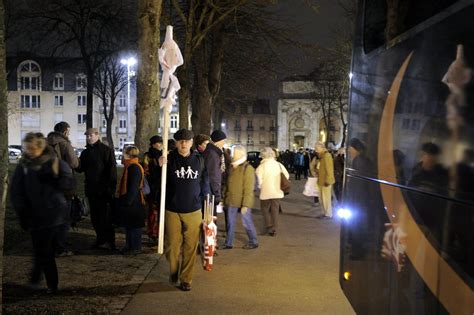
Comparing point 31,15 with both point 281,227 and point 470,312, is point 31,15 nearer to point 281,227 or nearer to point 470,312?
point 281,227

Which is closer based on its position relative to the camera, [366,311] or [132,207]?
[366,311]

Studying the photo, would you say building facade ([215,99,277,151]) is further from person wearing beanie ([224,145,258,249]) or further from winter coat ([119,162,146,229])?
winter coat ([119,162,146,229])

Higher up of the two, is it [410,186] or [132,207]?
[410,186]

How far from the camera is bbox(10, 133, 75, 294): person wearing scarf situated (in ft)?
21.0

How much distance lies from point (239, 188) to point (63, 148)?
3037 millimetres

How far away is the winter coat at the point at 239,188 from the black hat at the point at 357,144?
4.82m

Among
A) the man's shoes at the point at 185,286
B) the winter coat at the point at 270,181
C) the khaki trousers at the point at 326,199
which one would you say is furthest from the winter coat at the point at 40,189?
the khaki trousers at the point at 326,199

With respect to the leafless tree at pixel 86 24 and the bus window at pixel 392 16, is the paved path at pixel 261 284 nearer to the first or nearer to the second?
the bus window at pixel 392 16

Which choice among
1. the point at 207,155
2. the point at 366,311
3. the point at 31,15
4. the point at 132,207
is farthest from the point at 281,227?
the point at 31,15

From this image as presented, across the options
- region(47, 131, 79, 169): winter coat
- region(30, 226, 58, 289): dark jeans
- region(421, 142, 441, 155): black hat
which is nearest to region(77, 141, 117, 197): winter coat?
region(47, 131, 79, 169): winter coat

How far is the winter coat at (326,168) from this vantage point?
47.6 feet

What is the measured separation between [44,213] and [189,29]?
14031mm

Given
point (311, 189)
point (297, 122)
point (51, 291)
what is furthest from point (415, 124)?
point (297, 122)

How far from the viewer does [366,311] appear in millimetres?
4695
